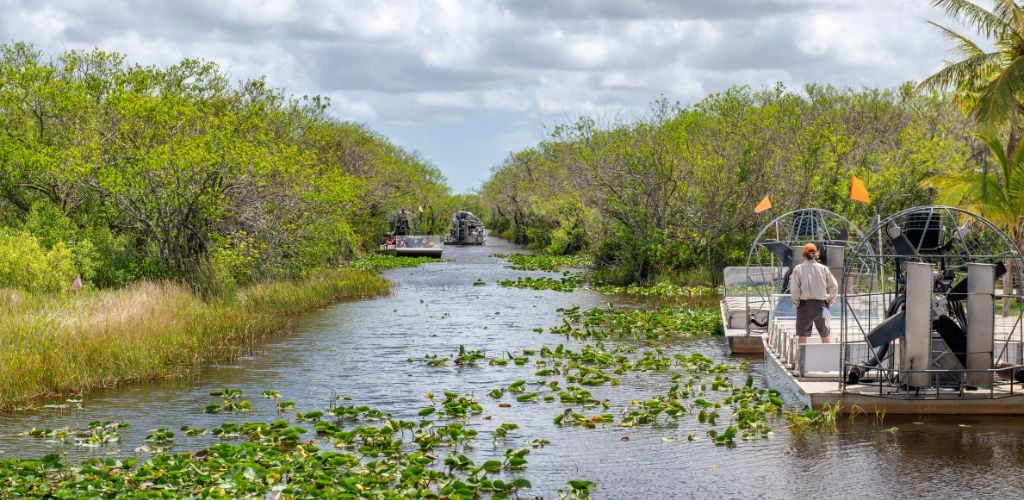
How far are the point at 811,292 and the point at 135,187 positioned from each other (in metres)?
18.7

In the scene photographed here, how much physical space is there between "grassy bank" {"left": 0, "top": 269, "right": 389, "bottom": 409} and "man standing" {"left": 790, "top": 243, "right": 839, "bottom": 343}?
11.2 meters

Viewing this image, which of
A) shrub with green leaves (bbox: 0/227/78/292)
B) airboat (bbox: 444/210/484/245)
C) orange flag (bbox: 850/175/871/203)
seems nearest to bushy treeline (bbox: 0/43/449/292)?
shrub with green leaves (bbox: 0/227/78/292)

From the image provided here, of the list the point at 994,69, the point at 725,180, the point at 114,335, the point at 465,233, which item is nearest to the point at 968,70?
the point at 994,69

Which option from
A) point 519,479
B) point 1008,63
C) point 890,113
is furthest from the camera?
point 890,113

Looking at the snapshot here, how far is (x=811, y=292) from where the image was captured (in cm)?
1856

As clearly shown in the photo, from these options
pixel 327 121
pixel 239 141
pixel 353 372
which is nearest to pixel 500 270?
pixel 327 121

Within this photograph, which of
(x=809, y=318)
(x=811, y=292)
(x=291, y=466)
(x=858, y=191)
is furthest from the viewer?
(x=858, y=191)

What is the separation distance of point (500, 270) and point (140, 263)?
2608cm

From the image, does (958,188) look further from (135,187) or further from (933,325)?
(135,187)

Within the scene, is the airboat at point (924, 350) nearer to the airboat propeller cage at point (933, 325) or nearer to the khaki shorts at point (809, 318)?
the airboat propeller cage at point (933, 325)

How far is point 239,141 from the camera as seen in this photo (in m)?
31.0

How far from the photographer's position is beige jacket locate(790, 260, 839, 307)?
60.8 feet

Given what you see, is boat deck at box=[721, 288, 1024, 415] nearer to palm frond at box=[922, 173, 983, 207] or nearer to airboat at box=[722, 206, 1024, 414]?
airboat at box=[722, 206, 1024, 414]

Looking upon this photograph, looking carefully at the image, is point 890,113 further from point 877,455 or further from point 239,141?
point 877,455
